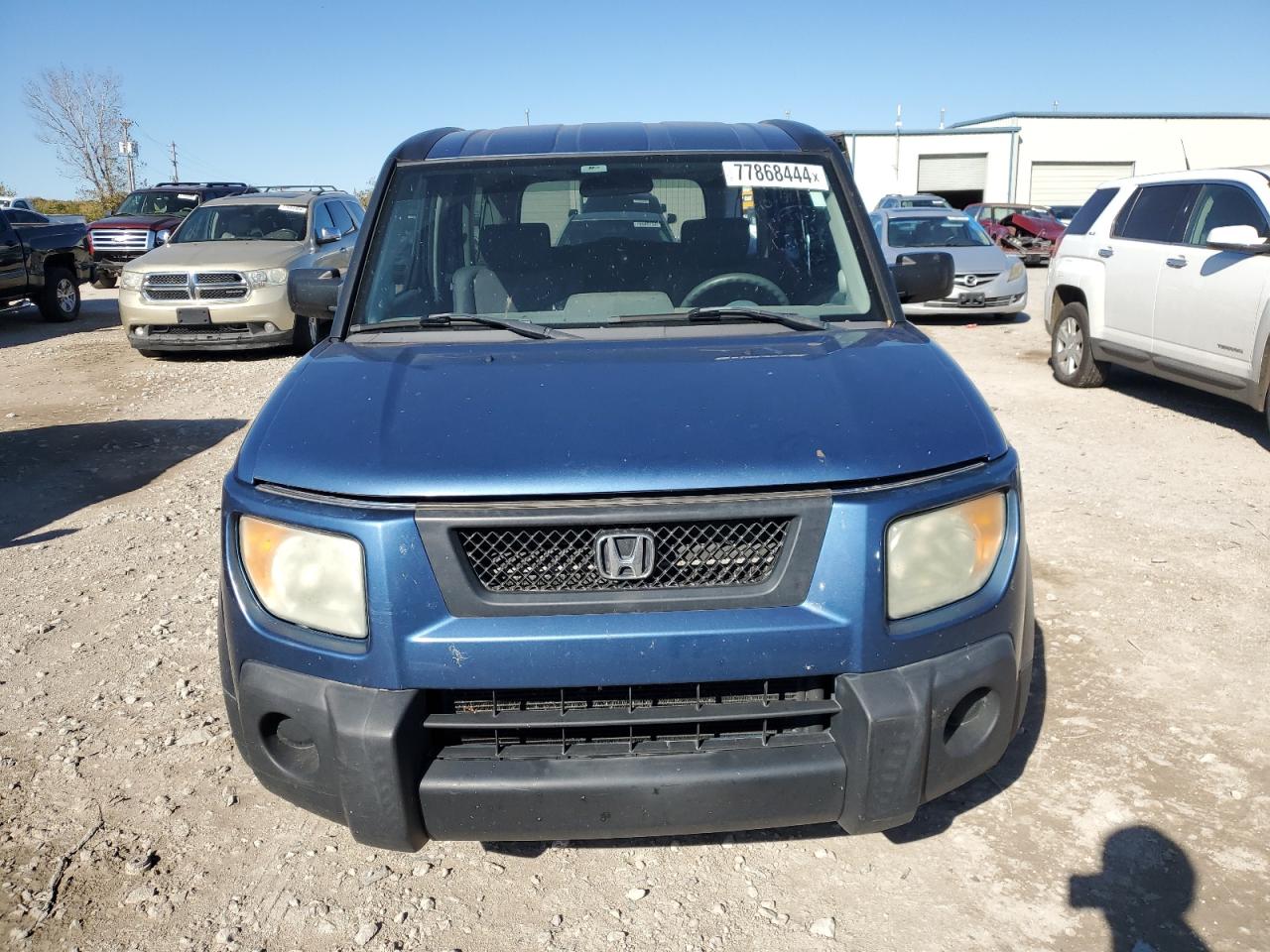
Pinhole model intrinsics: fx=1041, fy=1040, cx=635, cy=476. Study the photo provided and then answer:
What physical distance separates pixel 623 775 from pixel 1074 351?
8.49 m

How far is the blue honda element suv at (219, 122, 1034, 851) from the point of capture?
7.13ft

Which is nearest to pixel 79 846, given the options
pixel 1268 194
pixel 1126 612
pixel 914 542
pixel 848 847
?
pixel 848 847

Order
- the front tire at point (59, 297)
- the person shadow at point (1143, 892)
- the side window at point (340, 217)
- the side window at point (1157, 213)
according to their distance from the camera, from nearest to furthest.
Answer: the person shadow at point (1143, 892), the side window at point (1157, 213), the side window at point (340, 217), the front tire at point (59, 297)

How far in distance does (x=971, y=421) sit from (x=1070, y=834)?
4.22 feet

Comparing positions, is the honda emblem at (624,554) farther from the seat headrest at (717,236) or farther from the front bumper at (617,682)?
the seat headrest at (717,236)

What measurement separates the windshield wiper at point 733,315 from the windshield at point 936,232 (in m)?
12.7

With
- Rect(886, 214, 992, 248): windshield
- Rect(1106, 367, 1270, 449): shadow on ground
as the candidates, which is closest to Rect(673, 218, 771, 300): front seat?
Rect(1106, 367, 1270, 449): shadow on ground

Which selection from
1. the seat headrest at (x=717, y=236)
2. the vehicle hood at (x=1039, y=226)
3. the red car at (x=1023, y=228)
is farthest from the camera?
the vehicle hood at (x=1039, y=226)

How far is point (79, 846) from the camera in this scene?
2.95 meters

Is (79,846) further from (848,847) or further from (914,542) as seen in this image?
(914,542)

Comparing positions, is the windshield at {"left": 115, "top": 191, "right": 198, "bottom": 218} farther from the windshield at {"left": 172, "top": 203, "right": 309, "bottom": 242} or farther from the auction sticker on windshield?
the auction sticker on windshield

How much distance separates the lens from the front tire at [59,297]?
15.3 metres

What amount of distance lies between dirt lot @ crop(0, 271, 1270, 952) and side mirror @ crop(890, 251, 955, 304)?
1.48m

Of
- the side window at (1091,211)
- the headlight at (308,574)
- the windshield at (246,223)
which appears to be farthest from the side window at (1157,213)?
the windshield at (246,223)
